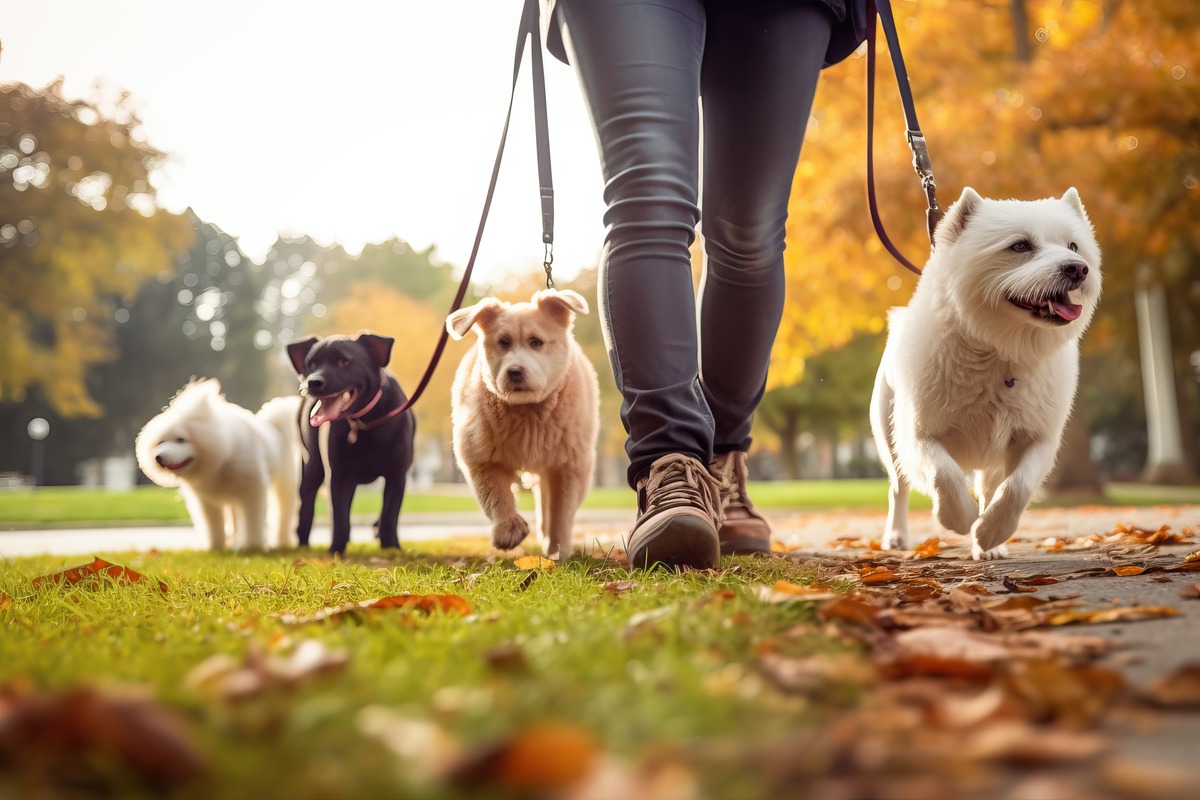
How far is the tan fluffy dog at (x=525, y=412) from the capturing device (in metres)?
4.09

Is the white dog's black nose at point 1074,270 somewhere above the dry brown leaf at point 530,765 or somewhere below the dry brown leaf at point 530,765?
above

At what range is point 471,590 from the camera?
2543 millimetres

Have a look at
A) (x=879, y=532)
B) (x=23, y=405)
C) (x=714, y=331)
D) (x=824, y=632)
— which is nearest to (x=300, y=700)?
(x=824, y=632)

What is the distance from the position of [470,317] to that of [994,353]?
2.20 meters

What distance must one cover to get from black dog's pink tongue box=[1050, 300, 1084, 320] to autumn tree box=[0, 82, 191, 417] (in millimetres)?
20540

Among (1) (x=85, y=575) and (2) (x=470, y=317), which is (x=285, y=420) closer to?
(2) (x=470, y=317)

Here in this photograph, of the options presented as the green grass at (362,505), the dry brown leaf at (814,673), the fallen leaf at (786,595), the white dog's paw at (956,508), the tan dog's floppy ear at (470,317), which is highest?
the tan dog's floppy ear at (470,317)

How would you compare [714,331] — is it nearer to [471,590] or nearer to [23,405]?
[471,590]

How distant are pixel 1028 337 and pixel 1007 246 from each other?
0.35 metres

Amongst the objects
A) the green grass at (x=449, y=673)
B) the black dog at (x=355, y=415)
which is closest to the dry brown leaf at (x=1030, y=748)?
the green grass at (x=449, y=673)

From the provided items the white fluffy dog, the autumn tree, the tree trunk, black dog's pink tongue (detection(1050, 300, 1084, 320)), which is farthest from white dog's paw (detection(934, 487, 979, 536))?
the autumn tree

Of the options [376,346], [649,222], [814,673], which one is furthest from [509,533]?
[814,673]

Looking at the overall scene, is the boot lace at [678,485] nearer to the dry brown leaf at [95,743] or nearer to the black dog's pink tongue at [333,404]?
the dry brown leaf at [95,743]

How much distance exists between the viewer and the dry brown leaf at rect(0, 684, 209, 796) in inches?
34.8
